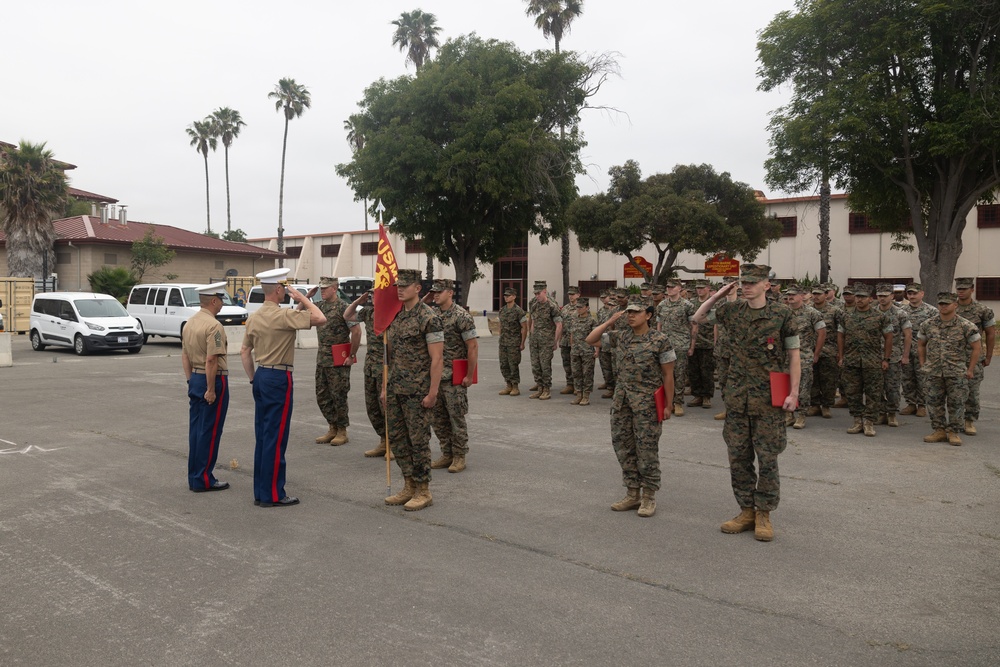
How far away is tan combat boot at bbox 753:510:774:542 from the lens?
18.2 feet

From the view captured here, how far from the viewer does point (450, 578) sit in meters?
4.80

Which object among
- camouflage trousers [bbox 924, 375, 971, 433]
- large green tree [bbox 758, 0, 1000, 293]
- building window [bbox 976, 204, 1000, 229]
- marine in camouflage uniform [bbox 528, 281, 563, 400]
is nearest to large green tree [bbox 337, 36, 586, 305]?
large green tree [bbox 758, 0, 1000, 293]

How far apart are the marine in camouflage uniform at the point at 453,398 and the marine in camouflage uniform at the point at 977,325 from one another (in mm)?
6522

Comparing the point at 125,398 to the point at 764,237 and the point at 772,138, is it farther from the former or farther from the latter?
the point at 764,237

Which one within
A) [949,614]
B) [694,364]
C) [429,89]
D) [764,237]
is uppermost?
[429,89]

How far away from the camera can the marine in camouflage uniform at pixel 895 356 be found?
10.4 m

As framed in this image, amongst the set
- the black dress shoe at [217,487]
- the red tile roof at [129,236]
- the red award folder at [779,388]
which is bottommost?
the black dress shoe at [217,487]

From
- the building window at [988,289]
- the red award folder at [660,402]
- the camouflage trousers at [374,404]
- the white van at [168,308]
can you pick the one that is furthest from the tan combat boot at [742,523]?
the building window at [988,289]

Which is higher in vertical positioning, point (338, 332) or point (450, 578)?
point (338, 332)

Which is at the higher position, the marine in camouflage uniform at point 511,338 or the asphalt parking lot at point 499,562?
the marine in camouflage uniform at point 511,338

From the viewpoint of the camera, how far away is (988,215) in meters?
34.0

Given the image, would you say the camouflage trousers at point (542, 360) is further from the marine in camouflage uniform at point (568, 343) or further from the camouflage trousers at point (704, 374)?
the camouflage trousers at point (704, 374)

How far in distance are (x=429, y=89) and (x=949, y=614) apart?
92.2 feet

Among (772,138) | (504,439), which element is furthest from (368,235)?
(504,439)
